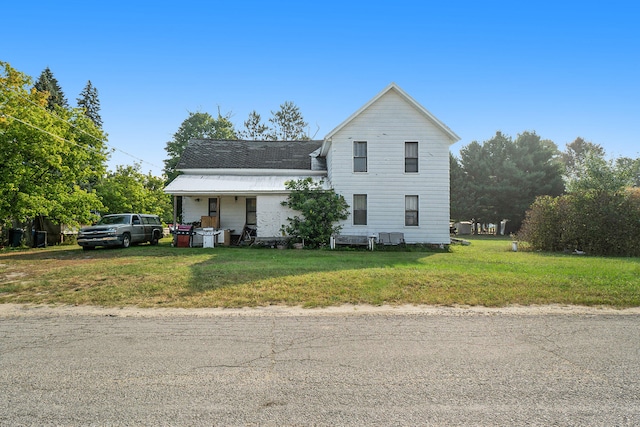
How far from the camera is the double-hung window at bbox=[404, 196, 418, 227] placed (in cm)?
1897

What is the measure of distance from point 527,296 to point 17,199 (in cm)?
2192

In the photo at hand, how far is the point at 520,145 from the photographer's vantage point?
136 feet

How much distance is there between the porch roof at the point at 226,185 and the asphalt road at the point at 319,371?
12454 millimetres

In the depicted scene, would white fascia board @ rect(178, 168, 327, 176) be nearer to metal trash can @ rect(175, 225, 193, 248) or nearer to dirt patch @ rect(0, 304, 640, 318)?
metal trash can @ rect(175, 225, 193, 248)

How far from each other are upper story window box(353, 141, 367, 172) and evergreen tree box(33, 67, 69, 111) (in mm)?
41134

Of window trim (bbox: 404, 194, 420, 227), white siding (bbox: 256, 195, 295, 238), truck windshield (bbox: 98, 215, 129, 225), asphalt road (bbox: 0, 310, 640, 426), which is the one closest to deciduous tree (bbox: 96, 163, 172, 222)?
truck windshield (bbox: 98, 215, 129, 225)

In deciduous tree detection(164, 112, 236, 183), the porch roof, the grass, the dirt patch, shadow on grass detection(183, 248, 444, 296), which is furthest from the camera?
deciduous tree detection(164, 112, 236, 183)

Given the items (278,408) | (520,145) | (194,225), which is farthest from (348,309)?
(520,145)

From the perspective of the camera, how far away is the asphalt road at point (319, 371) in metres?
3.18

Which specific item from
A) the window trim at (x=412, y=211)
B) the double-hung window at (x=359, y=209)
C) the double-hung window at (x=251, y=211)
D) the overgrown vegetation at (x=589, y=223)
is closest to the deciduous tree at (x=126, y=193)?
the double-hung window at (x=251, y=211)

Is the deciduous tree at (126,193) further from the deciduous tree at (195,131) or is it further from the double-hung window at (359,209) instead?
the double-hung window at (359,209)

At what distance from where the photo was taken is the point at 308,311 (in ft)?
22.7

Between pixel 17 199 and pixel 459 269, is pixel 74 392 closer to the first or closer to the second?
pixel 459 269

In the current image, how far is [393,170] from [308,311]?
13.2 meters
